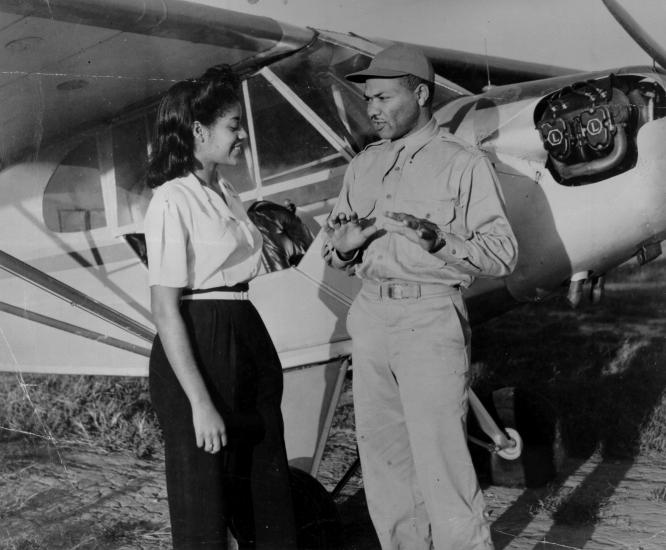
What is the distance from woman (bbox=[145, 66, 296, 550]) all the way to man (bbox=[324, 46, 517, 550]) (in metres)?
0.30

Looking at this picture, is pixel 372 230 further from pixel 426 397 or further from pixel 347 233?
pixel 426 397

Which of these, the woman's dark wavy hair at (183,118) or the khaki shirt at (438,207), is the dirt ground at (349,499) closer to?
the khaki shirt at (438,207)

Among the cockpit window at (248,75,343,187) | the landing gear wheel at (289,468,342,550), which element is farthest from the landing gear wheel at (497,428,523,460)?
the cockpit window at (248,75,343,187)

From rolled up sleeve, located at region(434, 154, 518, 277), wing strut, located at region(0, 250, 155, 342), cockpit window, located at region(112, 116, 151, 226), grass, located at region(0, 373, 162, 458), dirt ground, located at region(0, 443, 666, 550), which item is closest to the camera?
rolled up sleeve, located at region(434, 154, 518, 277)

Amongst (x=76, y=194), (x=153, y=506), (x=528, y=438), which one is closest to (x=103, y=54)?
(x=76, y=194)

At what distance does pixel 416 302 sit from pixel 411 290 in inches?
1.5

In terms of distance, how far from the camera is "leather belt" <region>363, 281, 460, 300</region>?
227 centimetres

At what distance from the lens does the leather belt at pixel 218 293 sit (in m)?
2.13

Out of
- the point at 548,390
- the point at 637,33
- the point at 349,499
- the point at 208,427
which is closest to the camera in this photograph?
the point at 208,427

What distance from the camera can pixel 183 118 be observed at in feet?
7.20

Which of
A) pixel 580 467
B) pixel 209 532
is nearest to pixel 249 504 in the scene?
pixel 209 532

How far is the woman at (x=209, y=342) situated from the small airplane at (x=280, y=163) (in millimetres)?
953

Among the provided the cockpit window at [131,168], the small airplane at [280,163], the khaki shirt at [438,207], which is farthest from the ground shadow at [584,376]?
the cockpit window at [131,168]

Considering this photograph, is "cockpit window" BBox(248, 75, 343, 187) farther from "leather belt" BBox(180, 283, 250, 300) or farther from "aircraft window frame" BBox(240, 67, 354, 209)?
"leather belt" BBox(180, 283, 250, 300)
